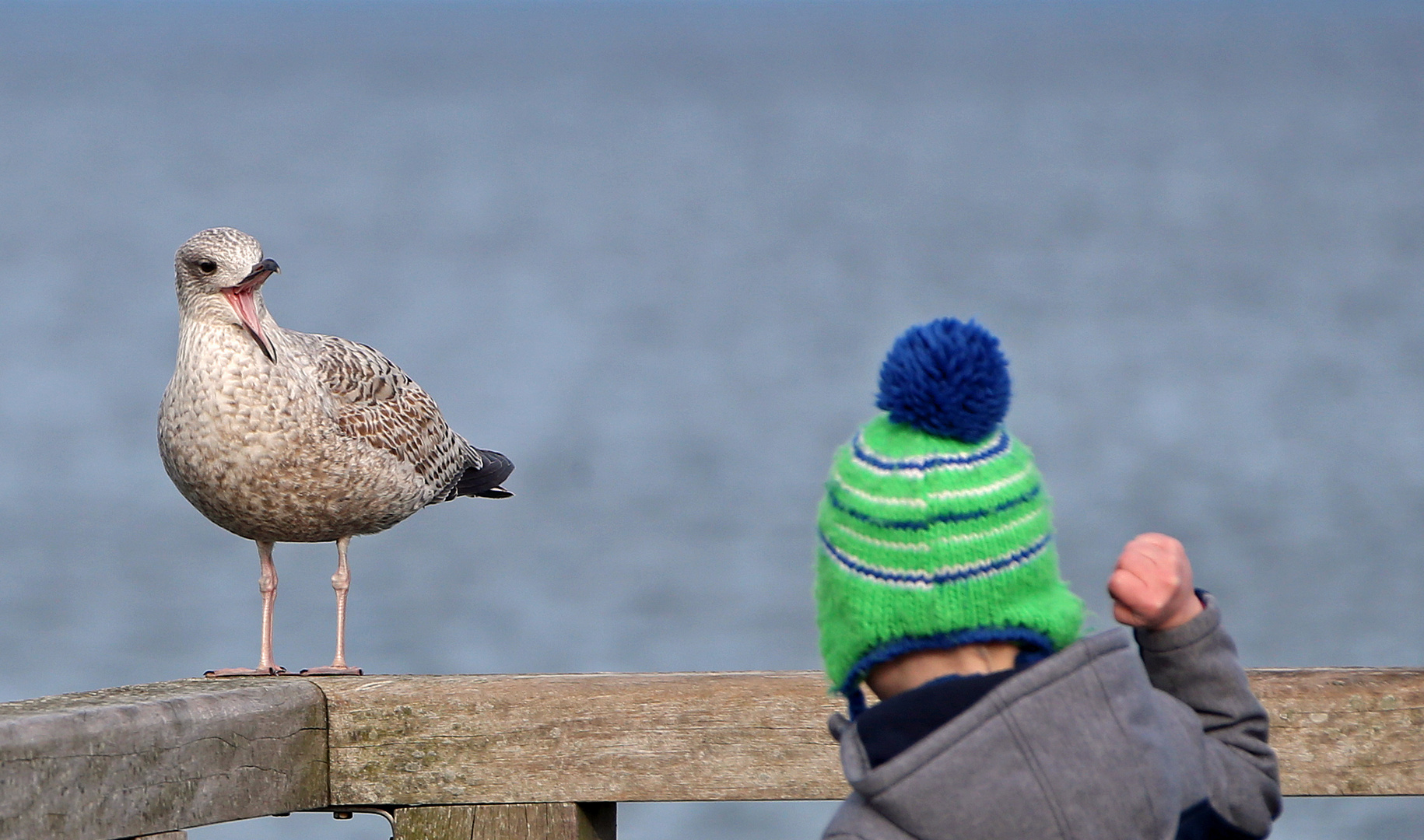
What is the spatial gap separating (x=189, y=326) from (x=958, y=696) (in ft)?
9.29

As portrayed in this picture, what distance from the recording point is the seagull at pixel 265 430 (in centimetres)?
384

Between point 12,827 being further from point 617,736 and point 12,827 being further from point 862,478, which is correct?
point 862,478

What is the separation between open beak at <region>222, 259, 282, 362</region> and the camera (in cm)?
400

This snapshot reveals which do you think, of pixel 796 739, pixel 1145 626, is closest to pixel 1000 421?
pixel 1145 626

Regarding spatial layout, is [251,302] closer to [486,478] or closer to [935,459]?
[486,478]

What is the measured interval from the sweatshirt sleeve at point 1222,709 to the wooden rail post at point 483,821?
1.40 m

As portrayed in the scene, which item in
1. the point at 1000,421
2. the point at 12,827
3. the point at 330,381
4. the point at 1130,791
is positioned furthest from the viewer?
the point at 330,381

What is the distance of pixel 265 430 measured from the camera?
389 cm

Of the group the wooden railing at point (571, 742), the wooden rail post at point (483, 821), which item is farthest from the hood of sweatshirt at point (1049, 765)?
the wooden rail post at point (483, 821)

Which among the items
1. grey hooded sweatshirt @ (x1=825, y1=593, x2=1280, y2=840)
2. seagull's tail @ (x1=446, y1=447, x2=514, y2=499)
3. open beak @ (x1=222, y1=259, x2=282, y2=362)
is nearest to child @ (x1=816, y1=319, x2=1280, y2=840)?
grey hooded sweatshirt @ (x1=825, y1=593, x2=1280, y2=840)

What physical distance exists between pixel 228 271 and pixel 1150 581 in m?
2.83

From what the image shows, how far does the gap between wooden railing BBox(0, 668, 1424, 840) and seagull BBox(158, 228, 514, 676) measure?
548 mm

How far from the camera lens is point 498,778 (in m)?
2.94

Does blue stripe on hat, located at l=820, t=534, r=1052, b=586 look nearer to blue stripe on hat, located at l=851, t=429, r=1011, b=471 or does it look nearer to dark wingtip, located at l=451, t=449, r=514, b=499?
blue stripe on hat, located at l=851, t=429, r=1011, b=471
